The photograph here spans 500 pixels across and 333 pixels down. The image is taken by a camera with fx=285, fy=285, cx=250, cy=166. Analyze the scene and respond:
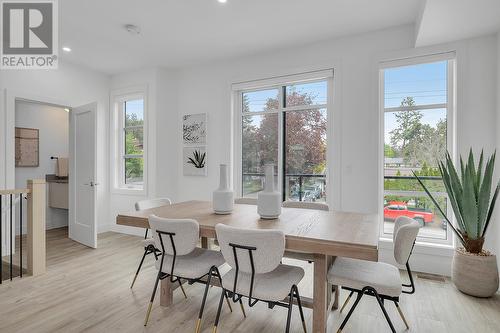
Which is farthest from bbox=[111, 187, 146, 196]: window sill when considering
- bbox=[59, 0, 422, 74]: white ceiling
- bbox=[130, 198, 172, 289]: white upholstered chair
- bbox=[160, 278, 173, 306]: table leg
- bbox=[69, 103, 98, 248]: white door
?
bbox=[160, 278, 173, 306]: table leg

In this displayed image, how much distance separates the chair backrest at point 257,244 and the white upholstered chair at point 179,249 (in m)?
0.29

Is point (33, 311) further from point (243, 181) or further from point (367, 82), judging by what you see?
point (367, 82)

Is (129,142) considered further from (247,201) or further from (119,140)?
(247,201)

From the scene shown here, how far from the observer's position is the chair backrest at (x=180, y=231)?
70.7 inches

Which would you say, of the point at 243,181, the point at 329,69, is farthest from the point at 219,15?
the point at 243,181

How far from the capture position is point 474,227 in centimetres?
256

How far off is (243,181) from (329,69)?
1985 millimetres

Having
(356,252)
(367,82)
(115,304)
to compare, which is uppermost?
(367,82)

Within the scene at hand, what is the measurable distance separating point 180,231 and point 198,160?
2838mm

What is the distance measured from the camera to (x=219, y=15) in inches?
121

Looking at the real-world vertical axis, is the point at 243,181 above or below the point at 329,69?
below

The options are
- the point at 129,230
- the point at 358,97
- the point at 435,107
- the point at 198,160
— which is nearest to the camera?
the point at 435,107

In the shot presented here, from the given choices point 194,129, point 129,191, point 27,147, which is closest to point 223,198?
point 194,129
